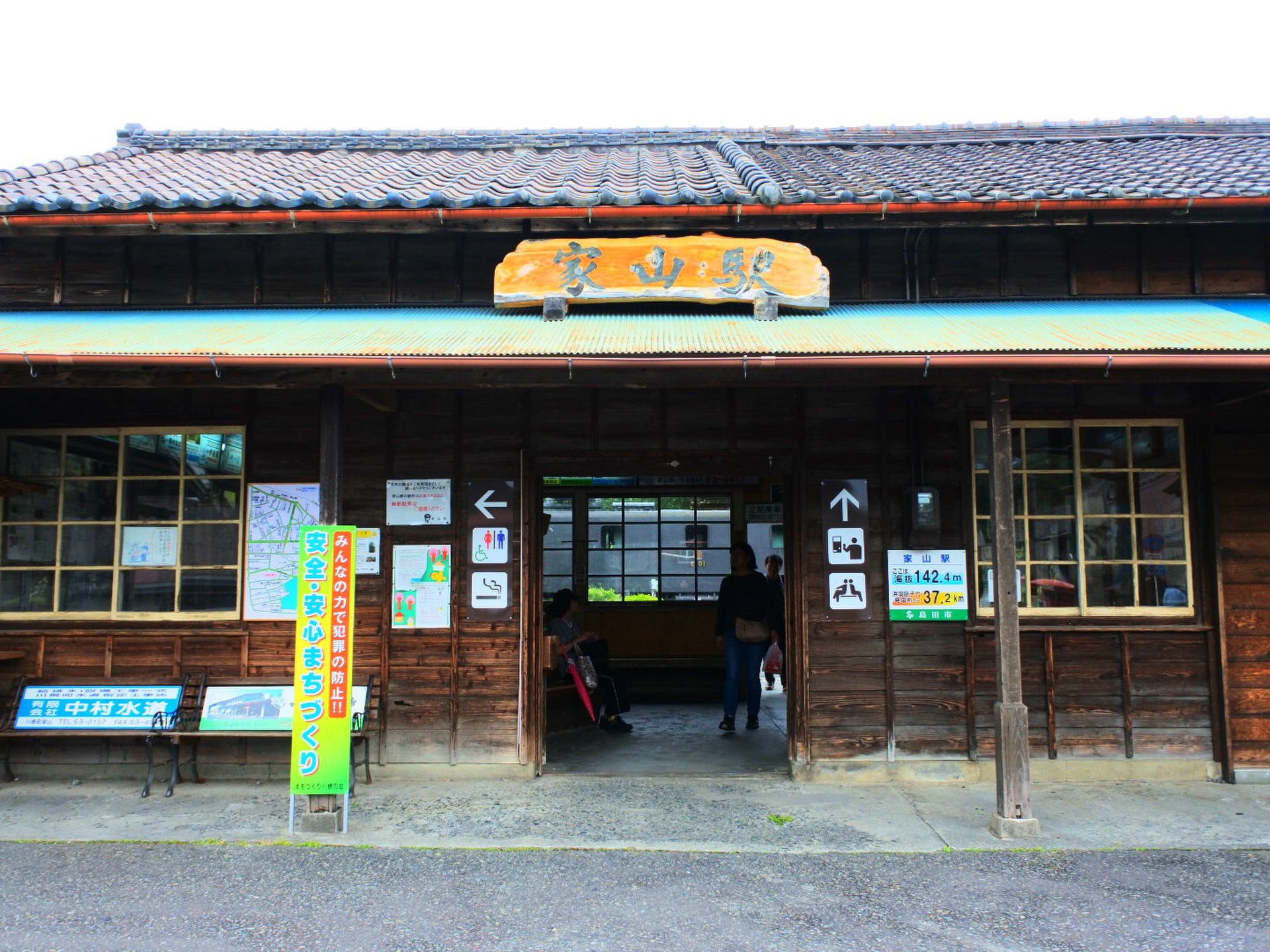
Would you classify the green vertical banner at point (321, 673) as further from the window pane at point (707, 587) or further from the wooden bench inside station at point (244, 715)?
the window pane at point (707, 587)

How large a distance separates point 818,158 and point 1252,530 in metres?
5.46

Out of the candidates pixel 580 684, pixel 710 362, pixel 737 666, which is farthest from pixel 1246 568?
pixel 580 684

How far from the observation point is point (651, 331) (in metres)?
5.74

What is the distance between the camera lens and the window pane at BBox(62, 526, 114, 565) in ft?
22.1

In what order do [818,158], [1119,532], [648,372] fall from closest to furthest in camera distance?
[648,372], [1119,532], [818,158]

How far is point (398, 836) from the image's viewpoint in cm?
523

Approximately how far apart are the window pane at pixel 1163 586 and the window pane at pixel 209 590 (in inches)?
287

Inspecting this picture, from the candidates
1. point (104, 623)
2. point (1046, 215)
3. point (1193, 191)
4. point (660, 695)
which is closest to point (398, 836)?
point (104, 623)

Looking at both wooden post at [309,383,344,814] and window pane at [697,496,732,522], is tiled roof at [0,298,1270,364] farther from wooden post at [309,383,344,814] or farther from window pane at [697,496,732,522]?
window pane at [697,496,732,522]

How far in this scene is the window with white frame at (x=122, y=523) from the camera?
6.69 meters

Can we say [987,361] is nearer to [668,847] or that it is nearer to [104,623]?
[668,847]

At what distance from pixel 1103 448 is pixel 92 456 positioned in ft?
27.2

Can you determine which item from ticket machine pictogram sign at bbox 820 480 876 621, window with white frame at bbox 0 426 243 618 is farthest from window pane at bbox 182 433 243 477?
ticket machine pictogram sign at bbox 820 480 876 621

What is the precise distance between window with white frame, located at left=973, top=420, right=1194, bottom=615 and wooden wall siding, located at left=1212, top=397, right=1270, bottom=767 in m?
0.26
